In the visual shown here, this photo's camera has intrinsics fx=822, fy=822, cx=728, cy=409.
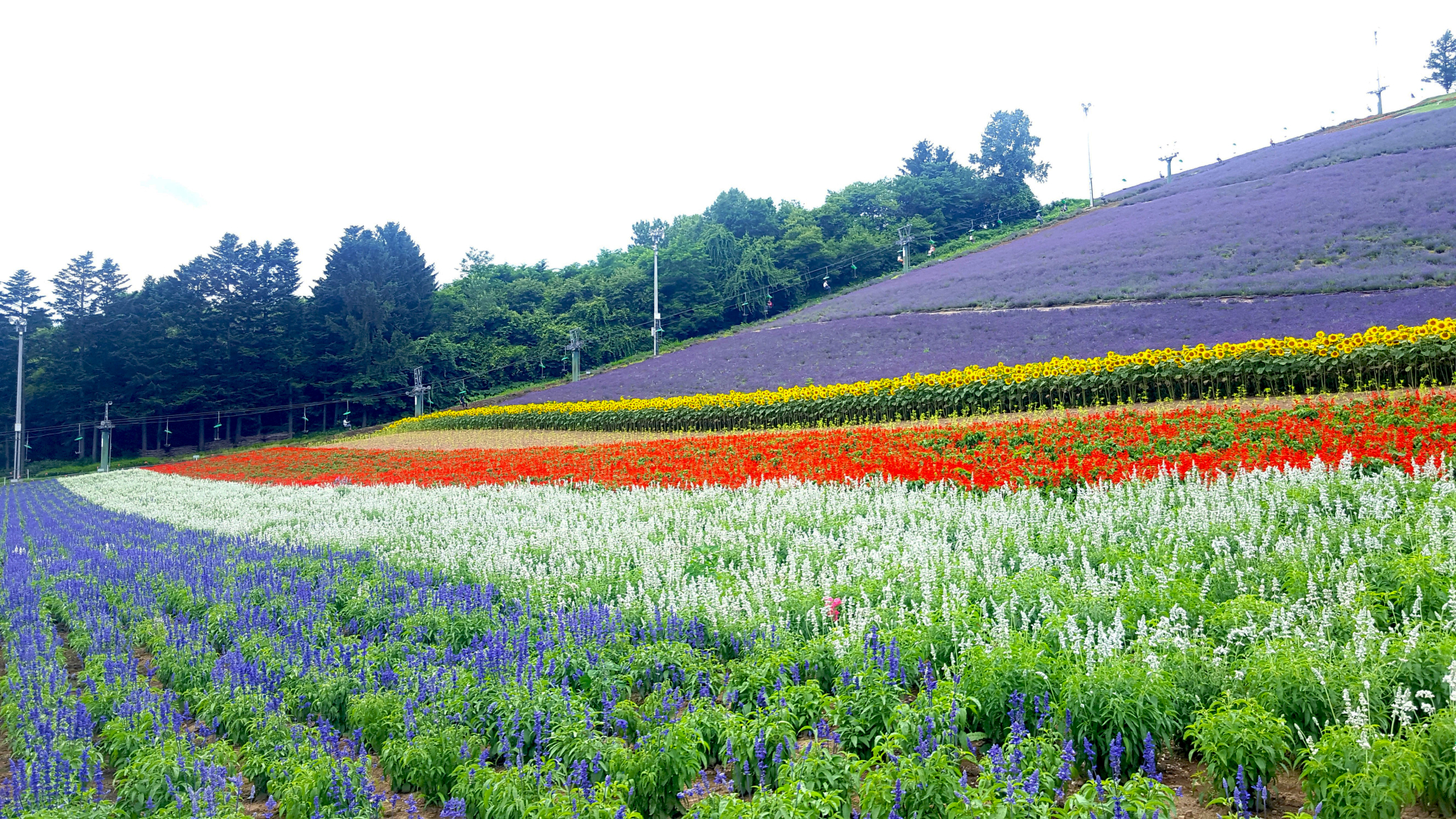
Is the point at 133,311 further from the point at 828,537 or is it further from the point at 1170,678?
the point at 1170,678

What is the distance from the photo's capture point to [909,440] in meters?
15.2

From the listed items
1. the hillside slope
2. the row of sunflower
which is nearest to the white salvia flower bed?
the row of sunflower

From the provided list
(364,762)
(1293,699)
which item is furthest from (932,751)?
(364,762)

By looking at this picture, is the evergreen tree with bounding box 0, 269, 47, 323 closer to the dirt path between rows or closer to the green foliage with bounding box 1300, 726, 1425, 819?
the dirt path between rows

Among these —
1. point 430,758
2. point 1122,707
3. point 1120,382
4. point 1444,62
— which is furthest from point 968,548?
point 1444,62

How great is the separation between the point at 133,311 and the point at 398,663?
69.1m

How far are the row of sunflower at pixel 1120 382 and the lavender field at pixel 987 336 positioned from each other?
131 inches

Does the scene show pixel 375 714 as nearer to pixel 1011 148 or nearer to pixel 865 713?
pixel 865 713

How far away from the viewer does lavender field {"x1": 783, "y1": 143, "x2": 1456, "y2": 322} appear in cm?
2822

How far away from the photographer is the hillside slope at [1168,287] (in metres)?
24.8

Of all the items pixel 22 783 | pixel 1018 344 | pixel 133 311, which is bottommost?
pixel 22 783

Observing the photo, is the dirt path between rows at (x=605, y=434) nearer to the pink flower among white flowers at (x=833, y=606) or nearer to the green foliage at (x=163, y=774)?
the pink flower among white flowers at (x=833, y=606)

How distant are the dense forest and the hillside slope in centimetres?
1677

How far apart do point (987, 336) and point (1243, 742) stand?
28049 millimetres
